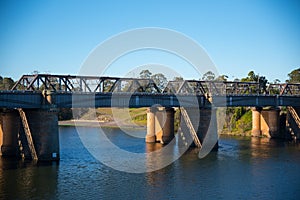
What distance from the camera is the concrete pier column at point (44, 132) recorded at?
44281mm

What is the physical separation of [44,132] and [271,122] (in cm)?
5041

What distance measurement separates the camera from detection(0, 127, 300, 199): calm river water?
3331 cm

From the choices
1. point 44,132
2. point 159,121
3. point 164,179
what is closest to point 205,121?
point 159,121

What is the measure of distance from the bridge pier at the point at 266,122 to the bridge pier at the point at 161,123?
23294 millimetres

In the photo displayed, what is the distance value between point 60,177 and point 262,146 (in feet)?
123

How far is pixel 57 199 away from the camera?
103ft

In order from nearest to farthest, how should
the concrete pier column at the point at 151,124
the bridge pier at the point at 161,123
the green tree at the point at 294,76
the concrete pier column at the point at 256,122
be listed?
1. the bridge pier at the point at 161,123
2. the concrete pier column at the point at 151,124
3. the concrete pier column at the point at 256,122
4. the green tree at the point at 294,76

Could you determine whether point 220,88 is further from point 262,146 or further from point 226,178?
point 226,178

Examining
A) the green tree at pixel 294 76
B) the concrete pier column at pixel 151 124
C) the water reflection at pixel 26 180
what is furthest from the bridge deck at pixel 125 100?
the green tree at pixel 294 76

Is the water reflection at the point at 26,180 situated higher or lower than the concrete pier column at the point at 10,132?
lower

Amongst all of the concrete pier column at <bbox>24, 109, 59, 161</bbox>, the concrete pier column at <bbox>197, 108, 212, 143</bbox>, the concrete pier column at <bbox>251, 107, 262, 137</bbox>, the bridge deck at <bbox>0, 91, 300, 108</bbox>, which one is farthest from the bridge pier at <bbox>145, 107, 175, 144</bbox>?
the concrete pier column at <bbox>24, 109, 59, 161</bbox>

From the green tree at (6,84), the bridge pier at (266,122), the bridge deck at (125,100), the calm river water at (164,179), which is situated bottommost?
the calm river water at (164,179)

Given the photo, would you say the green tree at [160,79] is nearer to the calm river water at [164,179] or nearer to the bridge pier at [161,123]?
the bridge pier at [161,123]

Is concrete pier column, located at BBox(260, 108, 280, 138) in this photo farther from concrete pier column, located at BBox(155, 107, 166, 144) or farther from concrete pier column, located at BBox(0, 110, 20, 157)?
concrete pier column, located at BBox(0, 110, 20, 157)
